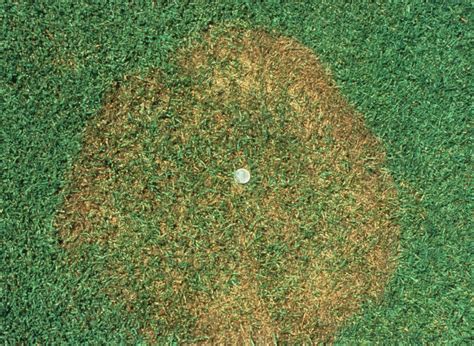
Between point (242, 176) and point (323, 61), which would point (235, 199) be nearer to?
point (242, 176)

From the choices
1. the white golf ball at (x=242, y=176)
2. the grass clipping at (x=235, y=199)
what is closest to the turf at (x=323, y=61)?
the grass clipping at (x=235, y=199)

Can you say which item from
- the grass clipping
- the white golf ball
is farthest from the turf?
the white golf ball

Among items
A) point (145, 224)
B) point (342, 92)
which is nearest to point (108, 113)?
point (145, 224)

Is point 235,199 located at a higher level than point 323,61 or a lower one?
lower

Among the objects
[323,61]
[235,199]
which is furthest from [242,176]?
[323,61]

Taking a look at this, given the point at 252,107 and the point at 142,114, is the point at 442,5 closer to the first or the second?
the point at 252,107

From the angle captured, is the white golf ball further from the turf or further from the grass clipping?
the turf
